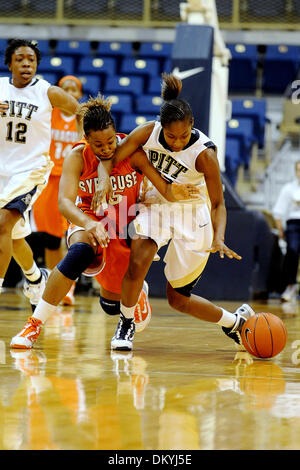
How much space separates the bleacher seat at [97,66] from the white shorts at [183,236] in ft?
30.9

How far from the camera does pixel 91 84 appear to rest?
12312 mm

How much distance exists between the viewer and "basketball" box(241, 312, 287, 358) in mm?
3535

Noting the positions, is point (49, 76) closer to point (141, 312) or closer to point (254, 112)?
point (254, 112)

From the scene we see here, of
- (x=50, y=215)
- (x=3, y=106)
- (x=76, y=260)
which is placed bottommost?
(x=76, y=260)

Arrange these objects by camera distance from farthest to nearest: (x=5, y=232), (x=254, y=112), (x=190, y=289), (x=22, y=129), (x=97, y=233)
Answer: (x=254, y=112) < (x=22, y=129) < (x=5, y=232) < (x=190, y=289) < (x=97, y=233)

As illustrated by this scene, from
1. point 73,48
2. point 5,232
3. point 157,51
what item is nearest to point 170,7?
point 157,51

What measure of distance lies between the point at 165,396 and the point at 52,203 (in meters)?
4.16

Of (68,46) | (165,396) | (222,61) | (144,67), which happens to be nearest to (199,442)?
(165,396)

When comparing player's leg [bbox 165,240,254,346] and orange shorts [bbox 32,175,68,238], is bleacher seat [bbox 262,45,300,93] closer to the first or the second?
orange shorts [bbox 32,175,68,238]

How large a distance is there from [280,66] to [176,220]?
10.1m

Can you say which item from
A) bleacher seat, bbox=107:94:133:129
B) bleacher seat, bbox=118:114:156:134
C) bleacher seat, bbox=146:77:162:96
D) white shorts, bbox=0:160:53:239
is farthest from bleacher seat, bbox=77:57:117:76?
white shorts, bbox=0:160:53:239

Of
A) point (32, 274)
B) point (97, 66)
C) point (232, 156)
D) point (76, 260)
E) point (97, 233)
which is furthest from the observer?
point (97, 66)

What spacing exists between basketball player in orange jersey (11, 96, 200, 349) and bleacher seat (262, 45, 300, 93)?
9.78m
